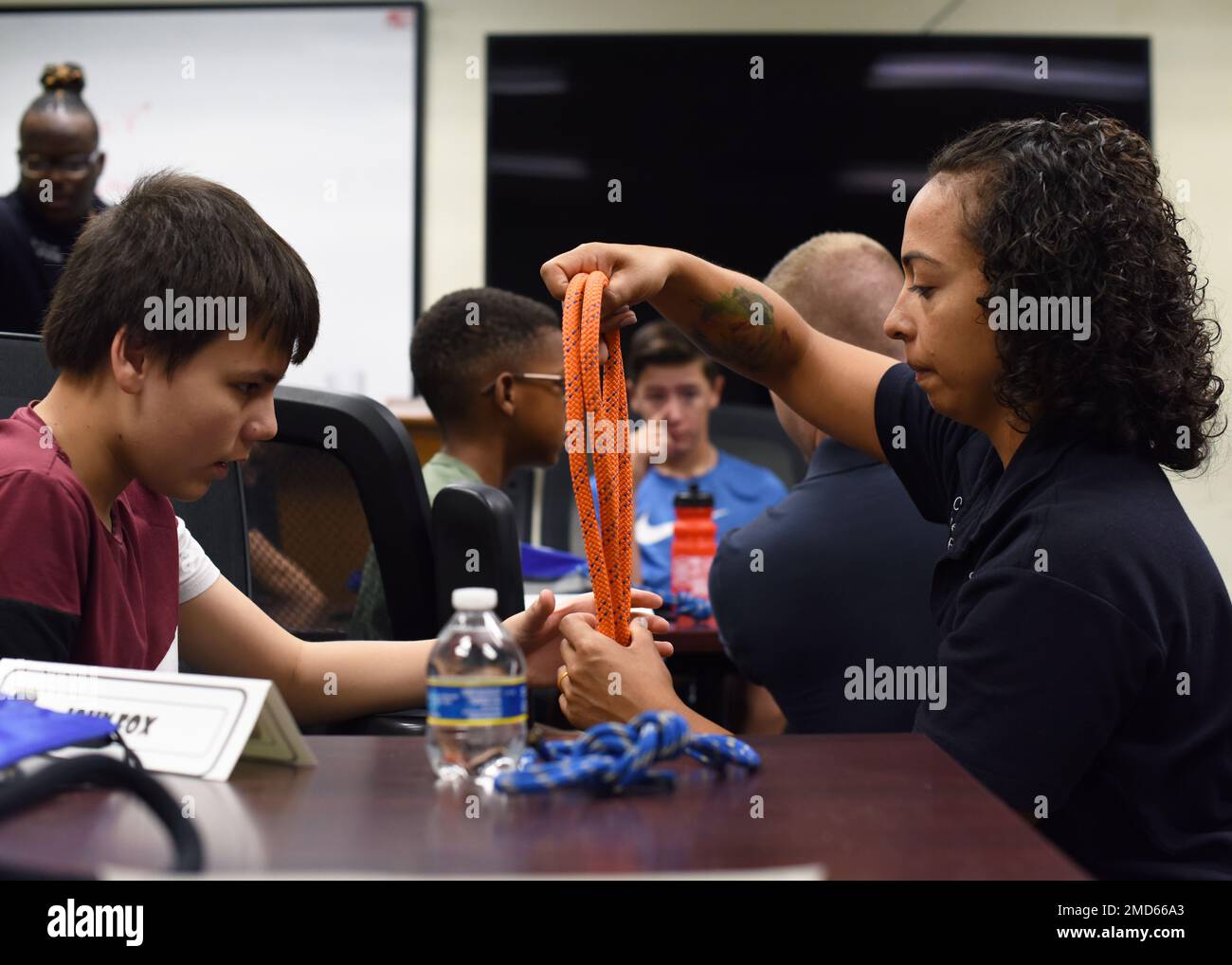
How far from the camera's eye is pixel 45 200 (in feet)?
8.64

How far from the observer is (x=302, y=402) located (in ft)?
4.71

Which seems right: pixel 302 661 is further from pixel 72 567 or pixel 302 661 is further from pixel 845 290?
pixel 845 290

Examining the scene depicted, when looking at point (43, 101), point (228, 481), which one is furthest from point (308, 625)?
point (43, 101)

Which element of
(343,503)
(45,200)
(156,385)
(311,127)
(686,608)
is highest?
(311,127)

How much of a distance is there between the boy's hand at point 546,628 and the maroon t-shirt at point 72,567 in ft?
1.09

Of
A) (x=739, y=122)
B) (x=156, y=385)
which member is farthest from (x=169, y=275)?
(x=739, y=122)

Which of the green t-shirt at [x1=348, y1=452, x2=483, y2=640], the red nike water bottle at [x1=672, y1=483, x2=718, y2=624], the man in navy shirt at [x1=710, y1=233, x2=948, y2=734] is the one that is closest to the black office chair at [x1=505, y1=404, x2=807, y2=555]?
the red nike water bottle at [x1=672, y1=483, x2=718, y2=624]

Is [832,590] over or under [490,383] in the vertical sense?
under

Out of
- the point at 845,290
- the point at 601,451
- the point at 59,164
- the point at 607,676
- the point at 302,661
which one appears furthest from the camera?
the point at 59,164

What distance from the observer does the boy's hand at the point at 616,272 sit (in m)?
1.12

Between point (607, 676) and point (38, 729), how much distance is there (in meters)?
0.47

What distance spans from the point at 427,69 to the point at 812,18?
149 cm

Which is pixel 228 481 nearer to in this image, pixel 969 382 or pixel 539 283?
pixel 969 382

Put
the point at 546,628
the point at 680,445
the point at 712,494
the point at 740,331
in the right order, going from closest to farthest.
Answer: the point at 546,628, the point at 740,331, the point at 712,494, the point at 680,445
